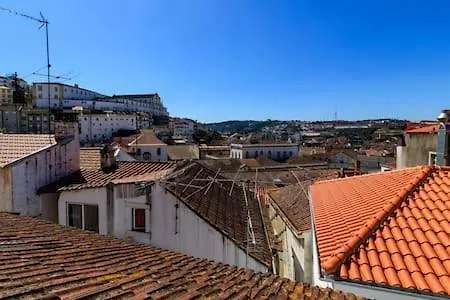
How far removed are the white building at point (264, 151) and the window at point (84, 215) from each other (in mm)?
74446

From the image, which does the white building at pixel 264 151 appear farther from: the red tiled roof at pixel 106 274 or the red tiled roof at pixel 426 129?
the red tiled roof at pixel 106 274

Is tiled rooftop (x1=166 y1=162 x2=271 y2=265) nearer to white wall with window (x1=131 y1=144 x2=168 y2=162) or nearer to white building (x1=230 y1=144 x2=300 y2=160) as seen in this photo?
white wall with window (x1=131 y1=144 x2=168 y2=162)

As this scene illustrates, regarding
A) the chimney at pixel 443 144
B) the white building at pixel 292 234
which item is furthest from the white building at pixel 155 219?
the chimney at pixel 443 144

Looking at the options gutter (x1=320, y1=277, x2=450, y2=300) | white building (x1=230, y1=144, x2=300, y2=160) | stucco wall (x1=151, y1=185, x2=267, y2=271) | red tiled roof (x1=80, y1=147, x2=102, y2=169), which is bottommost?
white building (x1=230, y1=144, x2=300, y2=160)

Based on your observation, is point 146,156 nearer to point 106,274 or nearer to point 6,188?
point 6,188

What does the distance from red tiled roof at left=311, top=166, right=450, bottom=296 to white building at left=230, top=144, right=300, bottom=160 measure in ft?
254

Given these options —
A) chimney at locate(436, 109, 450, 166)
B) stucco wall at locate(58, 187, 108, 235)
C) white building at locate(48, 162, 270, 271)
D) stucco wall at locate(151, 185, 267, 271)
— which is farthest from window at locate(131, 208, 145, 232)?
chimney at locate(436, 109, 450, 166)

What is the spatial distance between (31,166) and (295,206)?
373 inches

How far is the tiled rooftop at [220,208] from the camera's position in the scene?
1124 centimetres

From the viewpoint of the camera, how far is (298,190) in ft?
56.7

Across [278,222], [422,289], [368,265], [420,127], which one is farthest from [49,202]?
[420,127]

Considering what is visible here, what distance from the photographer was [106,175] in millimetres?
13109

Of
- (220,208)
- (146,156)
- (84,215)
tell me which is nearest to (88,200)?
(84,215)

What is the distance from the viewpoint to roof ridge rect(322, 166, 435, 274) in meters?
5.47
